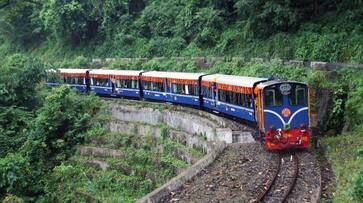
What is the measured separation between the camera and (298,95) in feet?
66.2

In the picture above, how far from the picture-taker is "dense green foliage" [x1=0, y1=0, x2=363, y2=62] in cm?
2961

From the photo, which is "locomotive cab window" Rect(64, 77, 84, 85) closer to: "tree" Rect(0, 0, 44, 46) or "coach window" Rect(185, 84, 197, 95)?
"coach window" Rect(185, 84, 197, 95)

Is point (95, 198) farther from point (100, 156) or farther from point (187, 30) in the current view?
point (187, 30)

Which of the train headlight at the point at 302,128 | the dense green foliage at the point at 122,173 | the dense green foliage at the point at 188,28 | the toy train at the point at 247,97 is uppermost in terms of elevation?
the dense green foliage at the point at 188,28

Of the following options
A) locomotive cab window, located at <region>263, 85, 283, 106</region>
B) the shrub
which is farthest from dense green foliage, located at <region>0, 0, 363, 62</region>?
the shrub

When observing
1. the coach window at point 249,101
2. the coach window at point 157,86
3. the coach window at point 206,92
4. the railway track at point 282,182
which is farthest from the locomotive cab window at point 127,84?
the railway track at point 282,182

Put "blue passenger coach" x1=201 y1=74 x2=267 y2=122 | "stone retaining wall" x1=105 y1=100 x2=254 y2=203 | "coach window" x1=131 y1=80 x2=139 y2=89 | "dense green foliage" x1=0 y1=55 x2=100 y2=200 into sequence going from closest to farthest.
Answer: "stone retaining wall" x1=105 y1=100 x2=254 y2=203 → "blue passenger coach" x1=201 y1=74 x2=267 y2=122 → "dense green foliage" x1=0 y1=55 x2=100 y2=200 → "coach window" x1=131 y1=80 x2=139 y2=89

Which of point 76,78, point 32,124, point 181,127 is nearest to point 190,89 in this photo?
point 181,127

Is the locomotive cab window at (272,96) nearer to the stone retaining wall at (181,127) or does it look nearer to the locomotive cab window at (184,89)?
the stone retaining wall at (181,127)

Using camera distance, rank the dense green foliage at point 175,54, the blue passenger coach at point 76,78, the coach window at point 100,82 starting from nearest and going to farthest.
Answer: the dense green foliage at point 175,54 < the coach window at point 100,82 < the blue passenger coach at point 76,78

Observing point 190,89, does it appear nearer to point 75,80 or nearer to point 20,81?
point 20,81

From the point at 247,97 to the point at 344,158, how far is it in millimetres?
5359

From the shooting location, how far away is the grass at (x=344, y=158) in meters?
14.5

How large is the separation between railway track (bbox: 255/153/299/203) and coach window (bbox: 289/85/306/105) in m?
2.28
